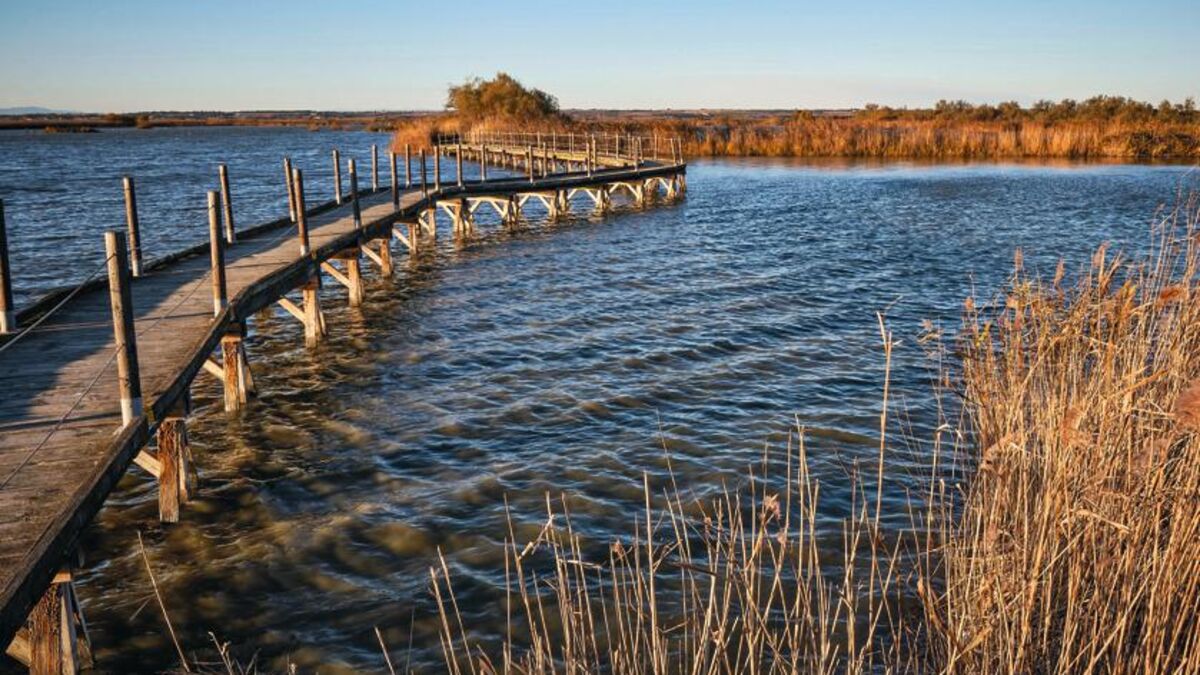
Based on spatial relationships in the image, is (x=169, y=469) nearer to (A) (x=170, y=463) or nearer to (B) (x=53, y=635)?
(A) (x=170, y=463)

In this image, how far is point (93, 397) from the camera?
770 cm

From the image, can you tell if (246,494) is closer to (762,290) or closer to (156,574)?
(156,574)

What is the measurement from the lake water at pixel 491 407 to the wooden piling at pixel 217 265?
61.9 inches

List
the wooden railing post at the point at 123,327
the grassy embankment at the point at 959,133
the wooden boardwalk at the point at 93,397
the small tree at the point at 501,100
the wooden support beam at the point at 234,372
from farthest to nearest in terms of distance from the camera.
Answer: the small tree at the point at 501,100 → the grassy embankment at the point at 959,133 → the wooden support beam at the point at 234,372 → the wooden railing post at the point at 123,327 → the wooden boardwalk at the point at 93,397

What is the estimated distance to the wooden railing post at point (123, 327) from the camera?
693 cm

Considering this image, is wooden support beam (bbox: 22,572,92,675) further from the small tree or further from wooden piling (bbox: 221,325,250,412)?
the small tree

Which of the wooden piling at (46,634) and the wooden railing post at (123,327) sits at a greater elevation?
the wooden railing post at (123,327)

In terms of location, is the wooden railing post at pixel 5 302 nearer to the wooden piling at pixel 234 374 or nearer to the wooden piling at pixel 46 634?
the wooden piling at pixel 234 374

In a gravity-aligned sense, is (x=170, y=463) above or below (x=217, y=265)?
below

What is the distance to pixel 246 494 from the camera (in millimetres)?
9094

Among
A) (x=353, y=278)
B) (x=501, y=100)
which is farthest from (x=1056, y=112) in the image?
(x=353, y=278)

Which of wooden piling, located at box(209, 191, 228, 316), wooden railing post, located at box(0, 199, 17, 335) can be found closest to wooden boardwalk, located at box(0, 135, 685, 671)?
wooden piling, located at box(209, 191, 228, 316)

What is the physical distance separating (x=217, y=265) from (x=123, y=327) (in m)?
3.42

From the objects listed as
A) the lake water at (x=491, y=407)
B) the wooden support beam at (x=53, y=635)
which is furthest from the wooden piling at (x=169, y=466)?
the wooden support beam at (x=53, y=635)
